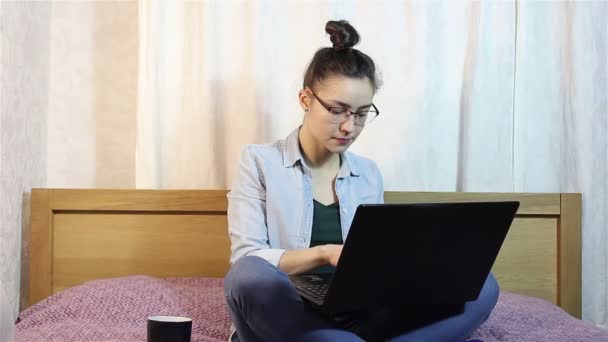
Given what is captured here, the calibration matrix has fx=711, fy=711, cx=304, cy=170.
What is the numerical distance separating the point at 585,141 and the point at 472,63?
0.37 m

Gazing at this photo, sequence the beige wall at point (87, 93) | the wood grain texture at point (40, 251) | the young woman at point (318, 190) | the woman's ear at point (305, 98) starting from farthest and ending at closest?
the beige wall at point (87, 93), the wood grain texture at point (40, 251), the woman's ear at point (305, 98), the young woman at point (318, 190)

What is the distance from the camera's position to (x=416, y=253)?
1.06 metres

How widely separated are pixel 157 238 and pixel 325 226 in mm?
589

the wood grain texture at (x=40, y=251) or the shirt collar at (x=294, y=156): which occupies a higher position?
the shirt collar at (x=294, y=156)

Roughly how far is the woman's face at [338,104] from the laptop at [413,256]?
13.4 inches

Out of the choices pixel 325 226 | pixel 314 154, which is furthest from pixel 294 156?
pixel 325 226

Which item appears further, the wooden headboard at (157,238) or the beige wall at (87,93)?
the beige wall at (87,93)

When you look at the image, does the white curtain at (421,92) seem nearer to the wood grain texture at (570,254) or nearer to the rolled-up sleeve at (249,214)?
the wood grain texture at (570,254)

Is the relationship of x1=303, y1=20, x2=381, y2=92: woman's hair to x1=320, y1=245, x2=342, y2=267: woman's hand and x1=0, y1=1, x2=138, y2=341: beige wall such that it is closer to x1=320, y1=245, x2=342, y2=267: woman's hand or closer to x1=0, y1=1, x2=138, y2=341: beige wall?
x1=320, y1=245, x2=342, y2=267: woman's hand

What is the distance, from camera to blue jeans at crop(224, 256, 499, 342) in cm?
108

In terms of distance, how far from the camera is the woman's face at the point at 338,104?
1402 mm

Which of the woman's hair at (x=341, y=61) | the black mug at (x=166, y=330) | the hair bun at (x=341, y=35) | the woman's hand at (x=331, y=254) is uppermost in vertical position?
the hair bun at (x=341, y=35)

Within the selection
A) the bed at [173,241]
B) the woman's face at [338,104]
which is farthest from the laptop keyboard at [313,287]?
the bed at [173,241]

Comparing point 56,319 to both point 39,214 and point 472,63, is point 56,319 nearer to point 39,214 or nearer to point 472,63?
point 39,214
